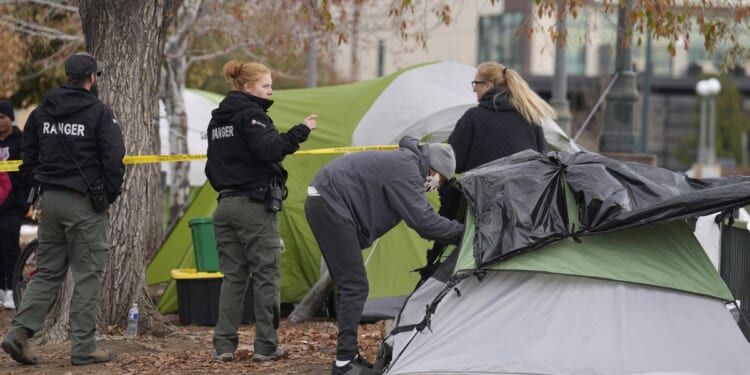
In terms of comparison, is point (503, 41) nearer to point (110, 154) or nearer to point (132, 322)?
point (132, 322)

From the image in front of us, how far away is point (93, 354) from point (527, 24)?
5.28 meters

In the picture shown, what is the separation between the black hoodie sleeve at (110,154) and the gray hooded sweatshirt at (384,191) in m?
1.36

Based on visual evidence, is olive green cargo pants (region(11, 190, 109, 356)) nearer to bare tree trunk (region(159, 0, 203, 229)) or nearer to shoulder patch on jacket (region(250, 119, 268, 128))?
shoulder patch on jacket (region(250, 119, 268, 128))

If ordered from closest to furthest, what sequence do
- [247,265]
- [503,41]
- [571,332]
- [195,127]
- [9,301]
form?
[571,332]
[247,265]
[9,301]
[195,127]
[503,41]

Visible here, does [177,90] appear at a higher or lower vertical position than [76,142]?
higher

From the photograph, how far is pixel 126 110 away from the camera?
8.56 meters

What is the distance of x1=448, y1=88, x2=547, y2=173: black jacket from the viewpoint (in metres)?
8.10

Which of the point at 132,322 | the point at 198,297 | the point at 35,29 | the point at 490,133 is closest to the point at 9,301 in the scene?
the point at 198,297

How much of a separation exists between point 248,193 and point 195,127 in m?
12.5

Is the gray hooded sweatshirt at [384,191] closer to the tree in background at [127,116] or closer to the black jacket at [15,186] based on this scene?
the tree in background at [127,116]

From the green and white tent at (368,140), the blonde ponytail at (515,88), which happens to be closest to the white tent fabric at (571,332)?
the blonde ponytail at (515,88)

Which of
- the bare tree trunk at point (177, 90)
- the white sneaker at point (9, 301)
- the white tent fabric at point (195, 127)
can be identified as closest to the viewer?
the white sneaker at point (9, 301)

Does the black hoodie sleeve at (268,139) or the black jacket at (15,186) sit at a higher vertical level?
the black hoodie sleeve at (268,139)

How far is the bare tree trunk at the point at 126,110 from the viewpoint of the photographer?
848cm
